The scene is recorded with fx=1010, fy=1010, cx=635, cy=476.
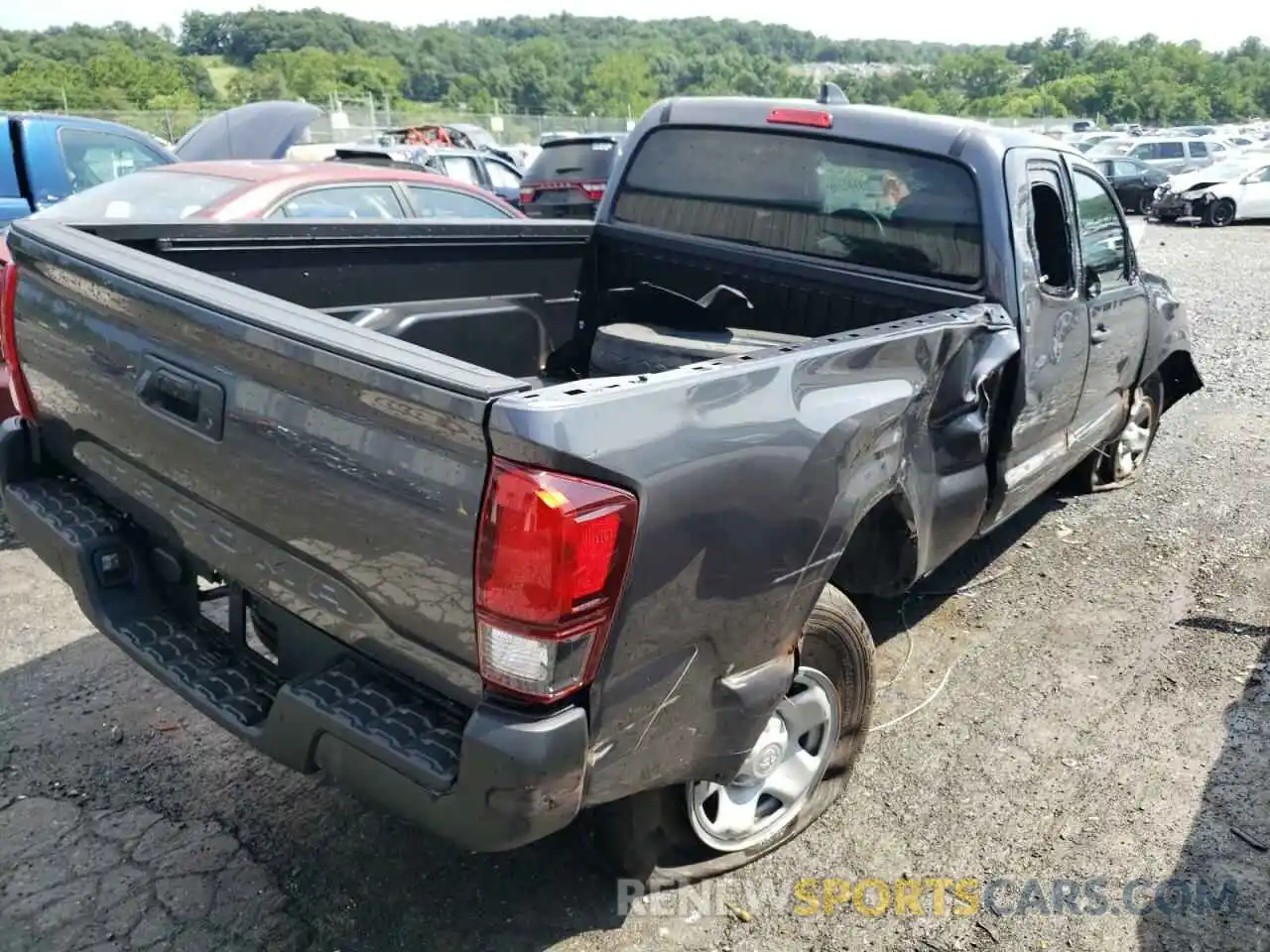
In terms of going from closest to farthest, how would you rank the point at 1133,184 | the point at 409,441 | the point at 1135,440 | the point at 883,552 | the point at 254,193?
the point at 409,441, the point at 883,552, the point at 254,193, the point at 1135,440, the point at 1133,184

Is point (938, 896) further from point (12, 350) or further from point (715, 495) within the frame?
point (12, 350)

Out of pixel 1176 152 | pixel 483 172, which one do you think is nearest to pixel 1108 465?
pixel 483 172

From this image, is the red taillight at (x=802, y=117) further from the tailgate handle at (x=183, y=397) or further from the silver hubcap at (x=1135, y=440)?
the silver hubcap at (x=1135, y=440)

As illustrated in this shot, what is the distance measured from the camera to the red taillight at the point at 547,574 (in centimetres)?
183

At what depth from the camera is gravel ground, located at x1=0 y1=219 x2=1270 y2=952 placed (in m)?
2.65

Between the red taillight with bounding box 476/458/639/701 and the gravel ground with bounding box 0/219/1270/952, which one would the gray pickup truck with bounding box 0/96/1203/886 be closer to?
the red taillight with bounding box 476/458/639/701

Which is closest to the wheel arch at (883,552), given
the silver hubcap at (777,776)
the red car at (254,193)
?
the silver hubcap at (777,776)

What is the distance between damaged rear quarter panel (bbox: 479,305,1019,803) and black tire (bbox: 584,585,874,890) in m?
0.25

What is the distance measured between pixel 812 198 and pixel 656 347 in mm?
1031

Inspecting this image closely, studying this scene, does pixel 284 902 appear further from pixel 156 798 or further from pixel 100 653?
pixel 100 653

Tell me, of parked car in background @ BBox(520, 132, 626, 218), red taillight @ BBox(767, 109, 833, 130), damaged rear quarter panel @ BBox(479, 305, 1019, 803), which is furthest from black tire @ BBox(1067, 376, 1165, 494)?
parked car in background @ BBox(520, 132, 626, 218)

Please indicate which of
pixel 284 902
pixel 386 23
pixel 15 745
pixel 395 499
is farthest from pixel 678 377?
pixel 386 23

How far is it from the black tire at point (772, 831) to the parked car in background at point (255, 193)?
3.60 meters

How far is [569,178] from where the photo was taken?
13.9m
